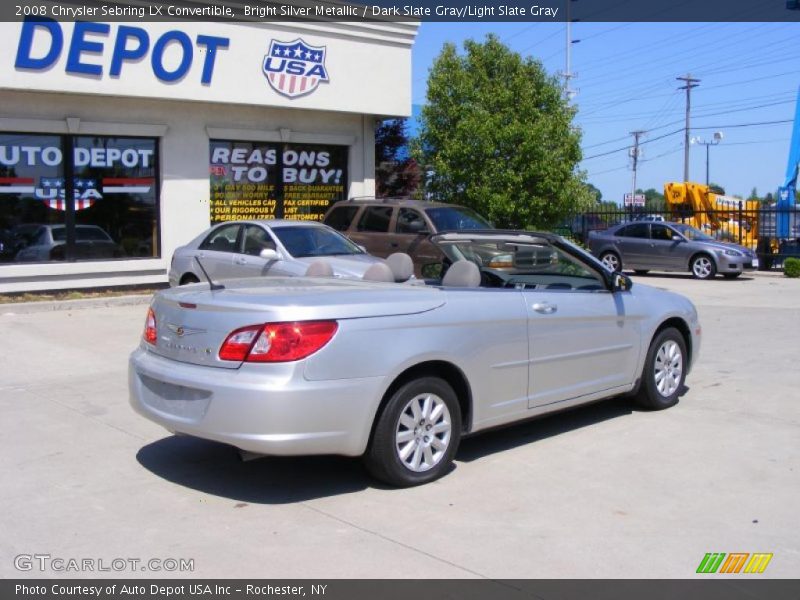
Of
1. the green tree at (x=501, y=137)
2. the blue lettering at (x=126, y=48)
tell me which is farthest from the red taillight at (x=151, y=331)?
the green tree at (x=501, y=137)

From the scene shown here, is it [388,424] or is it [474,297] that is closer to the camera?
[388,424]

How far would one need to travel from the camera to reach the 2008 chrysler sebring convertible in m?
5.02

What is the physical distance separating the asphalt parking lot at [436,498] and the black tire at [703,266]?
1412 centimetres

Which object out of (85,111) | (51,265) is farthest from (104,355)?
(85,111)

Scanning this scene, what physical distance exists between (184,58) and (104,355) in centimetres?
707

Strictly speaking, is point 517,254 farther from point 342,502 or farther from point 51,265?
point 51,265

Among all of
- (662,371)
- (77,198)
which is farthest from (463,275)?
(77,198)

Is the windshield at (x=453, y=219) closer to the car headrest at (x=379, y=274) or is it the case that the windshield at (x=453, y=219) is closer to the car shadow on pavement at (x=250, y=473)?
the car headrest at (x=379, y=274)

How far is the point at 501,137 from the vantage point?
62.4 ft

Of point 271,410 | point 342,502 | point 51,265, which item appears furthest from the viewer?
point 51,265

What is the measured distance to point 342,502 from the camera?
209 inches
